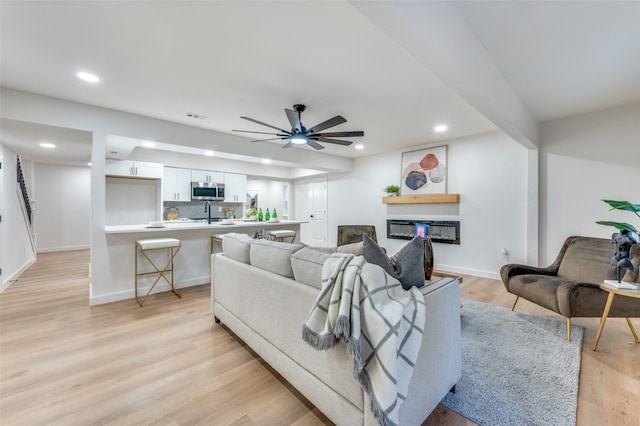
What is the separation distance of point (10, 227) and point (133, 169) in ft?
6.15

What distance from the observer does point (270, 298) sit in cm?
183

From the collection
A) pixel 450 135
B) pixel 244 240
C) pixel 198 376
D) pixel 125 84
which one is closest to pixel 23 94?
pixel 125 84

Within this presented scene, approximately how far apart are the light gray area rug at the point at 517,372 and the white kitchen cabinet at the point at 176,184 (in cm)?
547

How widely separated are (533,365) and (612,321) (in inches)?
68.3

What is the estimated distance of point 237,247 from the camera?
2.43m

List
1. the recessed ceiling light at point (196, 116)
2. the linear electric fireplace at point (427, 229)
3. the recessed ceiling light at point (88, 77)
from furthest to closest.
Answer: the linear electric fireplace at point (427, 229)
the recessed ceiling light at point (196, 116)
the recessed ceiling light at point (88, 77)

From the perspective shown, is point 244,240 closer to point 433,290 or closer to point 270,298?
point 270,298

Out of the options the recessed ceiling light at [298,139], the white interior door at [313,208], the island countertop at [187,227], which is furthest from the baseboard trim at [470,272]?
the recessed ceiling light at [298,139]

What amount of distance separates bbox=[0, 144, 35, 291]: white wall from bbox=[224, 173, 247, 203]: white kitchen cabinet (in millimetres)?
3360

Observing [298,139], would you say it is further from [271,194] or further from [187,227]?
[271,194]

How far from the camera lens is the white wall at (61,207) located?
6547mm

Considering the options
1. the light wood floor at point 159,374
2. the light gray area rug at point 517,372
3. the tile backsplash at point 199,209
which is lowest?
the light wood floor at point 159,374

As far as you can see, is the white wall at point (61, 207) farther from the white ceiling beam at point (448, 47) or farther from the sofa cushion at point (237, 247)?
the white ceiling beam at point (448, 47)

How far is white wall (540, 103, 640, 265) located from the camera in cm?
329
